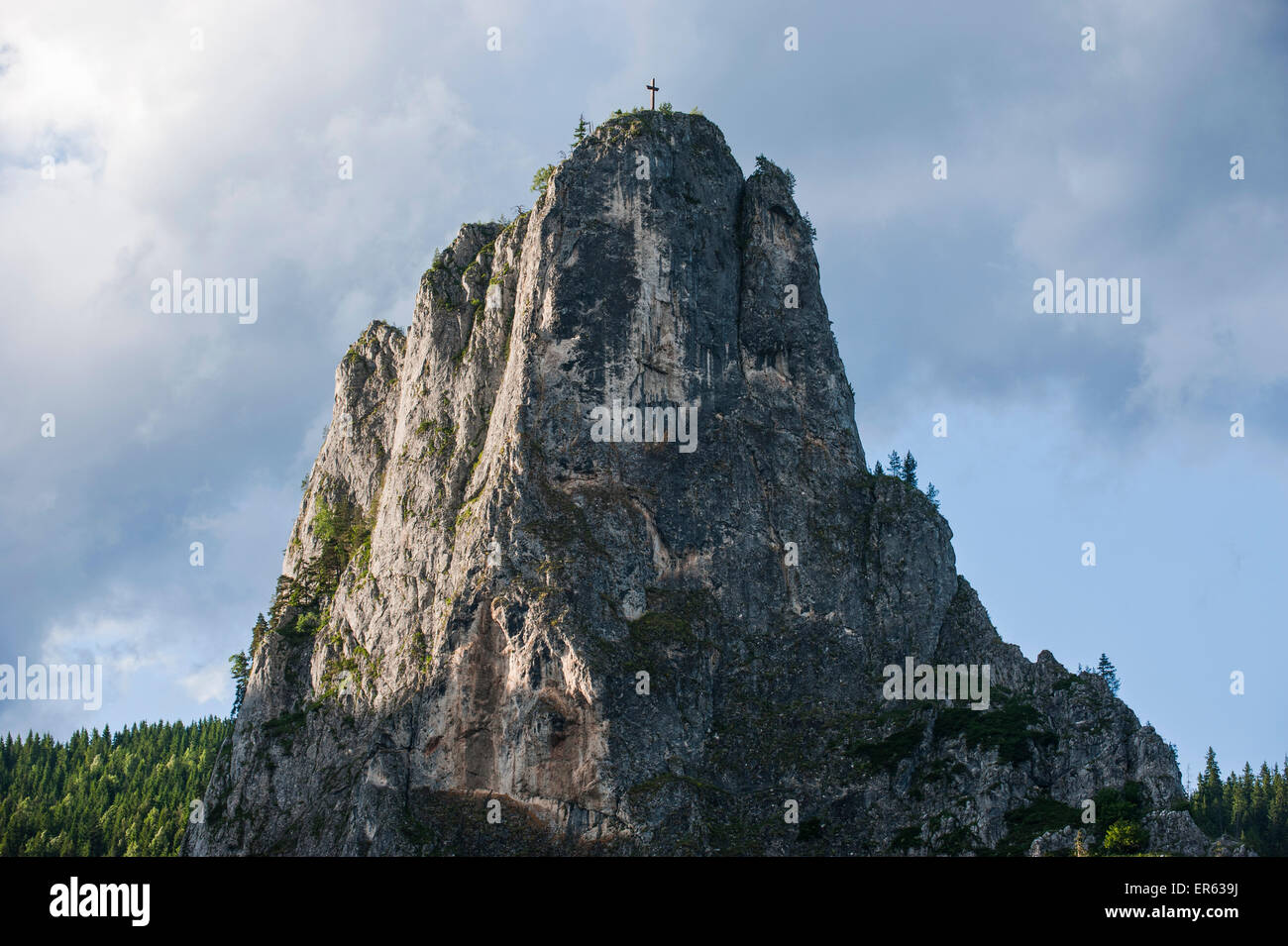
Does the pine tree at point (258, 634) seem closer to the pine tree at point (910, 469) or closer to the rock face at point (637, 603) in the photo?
the rock face at point (637, 603)

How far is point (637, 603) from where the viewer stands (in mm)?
94188

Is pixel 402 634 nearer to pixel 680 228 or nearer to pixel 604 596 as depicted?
pixel 604 596

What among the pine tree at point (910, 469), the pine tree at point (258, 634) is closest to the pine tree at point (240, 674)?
the pine tree at point (258, 634)

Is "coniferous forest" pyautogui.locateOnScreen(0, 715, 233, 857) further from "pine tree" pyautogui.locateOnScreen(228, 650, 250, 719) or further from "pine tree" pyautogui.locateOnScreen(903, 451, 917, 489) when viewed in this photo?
"pine tree" pyautogui.locateOnScreen(903, 451, 917, 489)

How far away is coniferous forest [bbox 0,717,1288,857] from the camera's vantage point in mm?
125375

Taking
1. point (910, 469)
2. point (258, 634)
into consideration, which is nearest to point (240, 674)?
point (258, 634)

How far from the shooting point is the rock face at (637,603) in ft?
285

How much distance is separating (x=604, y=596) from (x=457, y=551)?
35.6 ft

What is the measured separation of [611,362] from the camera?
99688mm

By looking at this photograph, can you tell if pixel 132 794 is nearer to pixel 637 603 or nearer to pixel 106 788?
pixel 106 788

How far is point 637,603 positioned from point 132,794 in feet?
270
